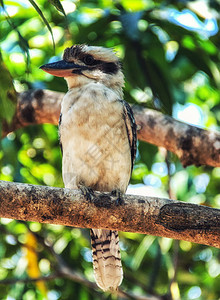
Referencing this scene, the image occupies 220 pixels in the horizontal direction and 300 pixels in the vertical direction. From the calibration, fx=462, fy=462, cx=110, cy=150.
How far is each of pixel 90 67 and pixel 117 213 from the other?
1310 mm

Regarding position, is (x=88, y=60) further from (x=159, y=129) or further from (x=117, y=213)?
(x=117, y=213)

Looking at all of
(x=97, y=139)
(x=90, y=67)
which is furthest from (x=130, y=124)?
(x=90, y=67)

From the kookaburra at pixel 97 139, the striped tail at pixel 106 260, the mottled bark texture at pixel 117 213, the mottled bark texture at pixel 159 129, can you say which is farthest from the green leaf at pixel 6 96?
the striped tail at pixel 106 260

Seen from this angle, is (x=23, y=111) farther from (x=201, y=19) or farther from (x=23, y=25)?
(x=201, y=19)

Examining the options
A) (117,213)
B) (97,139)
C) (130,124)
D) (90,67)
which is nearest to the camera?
(117,213)

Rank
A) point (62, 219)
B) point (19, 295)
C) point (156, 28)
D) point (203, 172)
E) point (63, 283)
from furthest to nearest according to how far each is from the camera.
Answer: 1. point (203, 172)
2. point (63, 283)
3. point (19, 295)
4. point (156, 28)
5. point (62, 219)

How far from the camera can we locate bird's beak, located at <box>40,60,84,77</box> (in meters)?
2.86

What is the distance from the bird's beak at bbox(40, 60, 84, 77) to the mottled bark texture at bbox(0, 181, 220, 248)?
41.3 inches

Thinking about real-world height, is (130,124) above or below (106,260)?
above

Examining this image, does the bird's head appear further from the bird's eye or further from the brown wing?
the brown wing

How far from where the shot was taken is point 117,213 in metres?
2.13

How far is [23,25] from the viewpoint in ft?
11.1

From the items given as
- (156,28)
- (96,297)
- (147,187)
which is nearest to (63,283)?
(96,297)

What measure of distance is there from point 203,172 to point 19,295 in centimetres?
189
